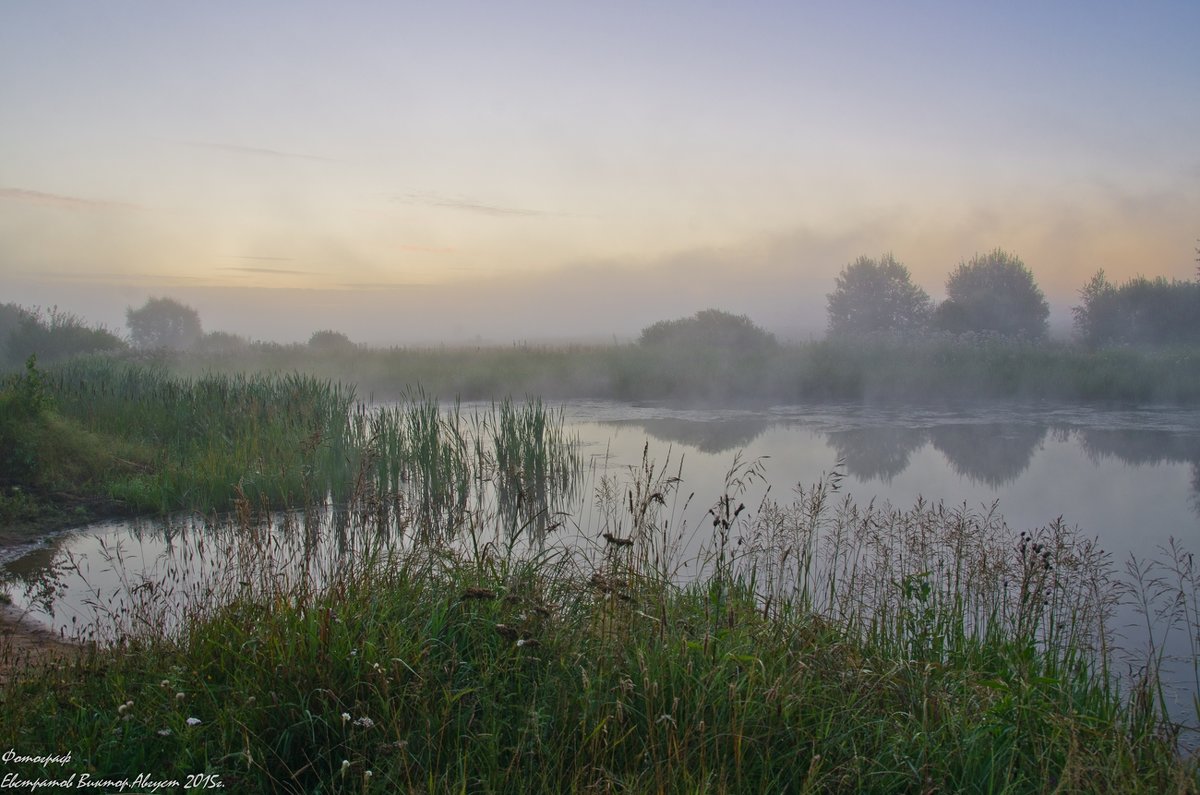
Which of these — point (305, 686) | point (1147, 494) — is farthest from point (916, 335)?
point (305, 686)

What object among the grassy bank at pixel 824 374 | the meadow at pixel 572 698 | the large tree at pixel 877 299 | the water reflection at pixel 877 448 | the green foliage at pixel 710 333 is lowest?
the meadow at pixel 572 698

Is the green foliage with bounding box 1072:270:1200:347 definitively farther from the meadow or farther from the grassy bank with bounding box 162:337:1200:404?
the meadow

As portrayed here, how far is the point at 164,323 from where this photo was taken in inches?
1715

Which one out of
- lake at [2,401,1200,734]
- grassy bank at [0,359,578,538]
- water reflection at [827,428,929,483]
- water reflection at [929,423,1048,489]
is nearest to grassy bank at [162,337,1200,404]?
lake at [2,401,1200,734]

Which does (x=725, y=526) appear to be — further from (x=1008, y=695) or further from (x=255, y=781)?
(x=255, y=781)

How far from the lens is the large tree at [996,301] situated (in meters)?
37.4

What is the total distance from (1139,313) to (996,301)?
7.62 meters

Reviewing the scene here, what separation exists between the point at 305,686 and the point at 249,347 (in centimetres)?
3095

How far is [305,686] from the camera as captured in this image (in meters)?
2.86

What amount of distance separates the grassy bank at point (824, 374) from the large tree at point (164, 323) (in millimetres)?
20451

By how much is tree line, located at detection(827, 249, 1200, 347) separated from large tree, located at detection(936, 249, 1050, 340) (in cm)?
5

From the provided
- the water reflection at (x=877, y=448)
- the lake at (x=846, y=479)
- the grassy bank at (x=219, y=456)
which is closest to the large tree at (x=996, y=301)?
the lake at (x=846, y=479)

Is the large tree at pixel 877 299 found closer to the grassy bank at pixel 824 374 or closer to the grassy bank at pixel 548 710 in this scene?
the grassy bank at pixel 824 374

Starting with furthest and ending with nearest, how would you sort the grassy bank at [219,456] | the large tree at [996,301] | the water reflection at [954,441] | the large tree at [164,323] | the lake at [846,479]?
the large tree at [164,323], the large tree at [996,301], the water reflection at [954,441], the grassy bank at [219,456], the lake at [846,479]
